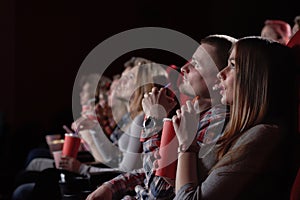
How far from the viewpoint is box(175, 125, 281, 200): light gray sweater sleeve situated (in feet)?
3.46

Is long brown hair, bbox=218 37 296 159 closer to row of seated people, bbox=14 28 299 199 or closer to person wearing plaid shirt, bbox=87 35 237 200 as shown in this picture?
row of seated people, bbox=14 28 299 199

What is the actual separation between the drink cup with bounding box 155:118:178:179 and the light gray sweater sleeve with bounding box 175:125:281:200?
17 cm

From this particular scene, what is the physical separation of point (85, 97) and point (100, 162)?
5.04 ft

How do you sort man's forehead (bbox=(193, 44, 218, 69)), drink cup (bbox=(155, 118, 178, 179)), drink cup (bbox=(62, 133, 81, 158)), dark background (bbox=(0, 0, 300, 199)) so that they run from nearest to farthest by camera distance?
drink cup (bbox=(155, 118, 178, 179)) → man's forehead (bbox=(193, 44, 218, 69)) → drink cup (bbox=(62, 133, 81, 158)) → dark background (bbox=(0, 0, 300, 199))

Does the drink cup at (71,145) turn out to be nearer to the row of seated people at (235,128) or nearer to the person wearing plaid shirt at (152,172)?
the person wearing plaid shirt at (152,172)

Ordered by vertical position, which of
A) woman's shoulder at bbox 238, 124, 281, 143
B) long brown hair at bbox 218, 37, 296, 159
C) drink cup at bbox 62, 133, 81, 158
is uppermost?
long brown hair at bbox 218, 37, 296, 159

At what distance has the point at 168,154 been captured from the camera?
49.4 inches

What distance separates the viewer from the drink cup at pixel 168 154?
125 cm


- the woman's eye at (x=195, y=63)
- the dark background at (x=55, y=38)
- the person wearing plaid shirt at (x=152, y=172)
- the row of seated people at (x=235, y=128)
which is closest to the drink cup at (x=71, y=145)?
the person wearing plaid shirt at (x=152, y=172)

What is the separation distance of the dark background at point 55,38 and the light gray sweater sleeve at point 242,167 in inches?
155

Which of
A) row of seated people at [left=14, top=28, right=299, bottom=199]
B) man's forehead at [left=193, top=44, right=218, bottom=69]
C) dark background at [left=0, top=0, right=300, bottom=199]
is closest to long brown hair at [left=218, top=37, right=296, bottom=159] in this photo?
row of seated people at [left=14, top=28, right=299, bottom=199]

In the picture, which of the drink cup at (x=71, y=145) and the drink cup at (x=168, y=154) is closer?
the drink cup at (x=168, y=154)

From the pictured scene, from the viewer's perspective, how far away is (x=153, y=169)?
133 centimetres

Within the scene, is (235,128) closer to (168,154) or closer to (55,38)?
(168,154)
